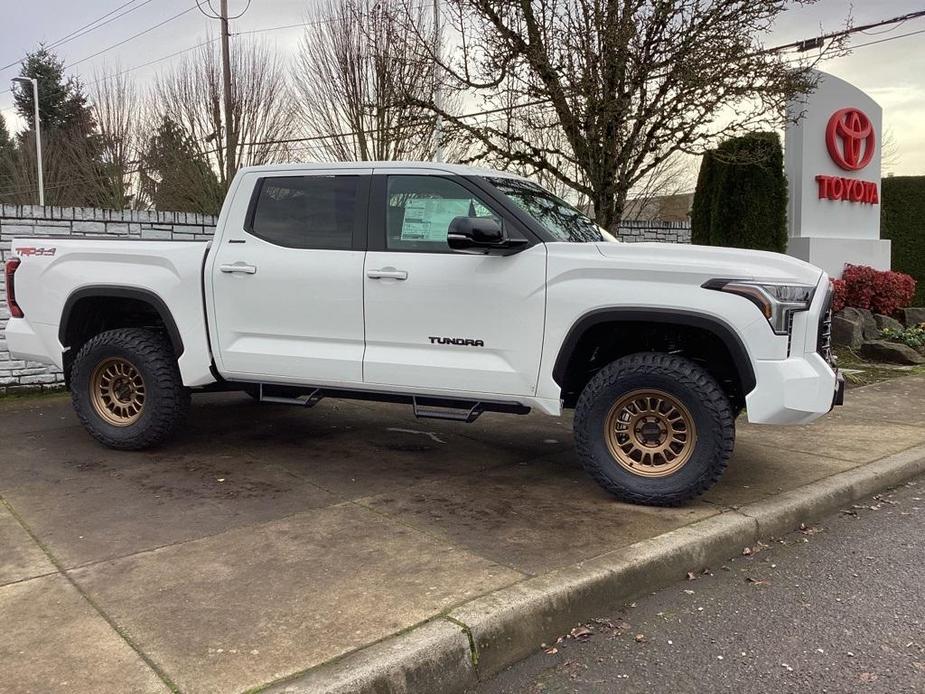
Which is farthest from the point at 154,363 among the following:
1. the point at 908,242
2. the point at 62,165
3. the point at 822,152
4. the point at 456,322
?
the point at 62,165

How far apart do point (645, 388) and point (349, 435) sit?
274 centimetres

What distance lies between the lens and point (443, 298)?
15.3 feet

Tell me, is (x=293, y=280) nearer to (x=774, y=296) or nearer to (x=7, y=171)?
(x=774, y=296)

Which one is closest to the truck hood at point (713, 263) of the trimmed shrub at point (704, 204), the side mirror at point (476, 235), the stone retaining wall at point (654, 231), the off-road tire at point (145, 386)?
the side mirror at point (476, 235)

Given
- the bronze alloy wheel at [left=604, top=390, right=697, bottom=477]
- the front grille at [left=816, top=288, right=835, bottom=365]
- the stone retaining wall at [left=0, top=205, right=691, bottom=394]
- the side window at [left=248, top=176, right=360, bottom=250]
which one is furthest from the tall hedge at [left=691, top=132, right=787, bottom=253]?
the side window at [left=248, top=176, right=360, bottom=250]

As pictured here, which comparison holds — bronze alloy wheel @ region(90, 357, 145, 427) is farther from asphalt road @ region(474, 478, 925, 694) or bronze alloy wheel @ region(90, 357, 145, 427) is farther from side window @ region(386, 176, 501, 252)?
asphalt road @ region(474, 478, 925, 694)

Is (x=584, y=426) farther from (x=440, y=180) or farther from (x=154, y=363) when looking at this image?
(x=154, y=363)

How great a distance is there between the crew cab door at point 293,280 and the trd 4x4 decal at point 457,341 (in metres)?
0.50

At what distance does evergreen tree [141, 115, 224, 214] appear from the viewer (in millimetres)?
19688

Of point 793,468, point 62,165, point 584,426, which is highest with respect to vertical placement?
point 62,165

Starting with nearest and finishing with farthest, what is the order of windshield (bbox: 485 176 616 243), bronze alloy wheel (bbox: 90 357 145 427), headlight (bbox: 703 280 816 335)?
1. headlight (bbox: 703 280 816 335)
2. windshield (bbox: 485 176 616 243)
3. bronze alloy wheel (bbox: 90 357 145 427)

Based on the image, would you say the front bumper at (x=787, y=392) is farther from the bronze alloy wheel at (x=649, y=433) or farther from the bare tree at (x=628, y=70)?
the bare tree at (x=628, y=70)

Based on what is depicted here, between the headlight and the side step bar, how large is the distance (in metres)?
1.36

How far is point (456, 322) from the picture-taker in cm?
466
